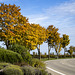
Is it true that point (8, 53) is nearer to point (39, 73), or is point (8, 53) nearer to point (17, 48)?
point (17, 48)

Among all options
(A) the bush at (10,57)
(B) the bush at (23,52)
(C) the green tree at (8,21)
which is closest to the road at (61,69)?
(B) the bush at (23,52)

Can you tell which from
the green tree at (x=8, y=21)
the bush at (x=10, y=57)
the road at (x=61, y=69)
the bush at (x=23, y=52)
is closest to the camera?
the bush at (x=10, y=57)

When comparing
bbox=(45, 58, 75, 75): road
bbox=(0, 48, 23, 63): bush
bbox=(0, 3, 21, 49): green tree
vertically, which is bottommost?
bbox=(45, 58, 75, 75): road

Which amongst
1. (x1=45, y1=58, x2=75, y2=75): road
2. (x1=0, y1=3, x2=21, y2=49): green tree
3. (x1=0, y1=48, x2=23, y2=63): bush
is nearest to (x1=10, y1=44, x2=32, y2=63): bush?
(x1=0, y1=48, x2=23, y2=63): bush

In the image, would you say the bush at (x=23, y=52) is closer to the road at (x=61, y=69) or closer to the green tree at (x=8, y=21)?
the road at (x=61, y=69)

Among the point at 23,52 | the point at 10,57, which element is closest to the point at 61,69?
the point at 23,52

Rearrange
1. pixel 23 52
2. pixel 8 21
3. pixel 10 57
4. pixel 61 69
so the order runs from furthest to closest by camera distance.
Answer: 1. pixel 8 21
2. pixel 61 69
3. pixel 23 52
4. pixel 10 57

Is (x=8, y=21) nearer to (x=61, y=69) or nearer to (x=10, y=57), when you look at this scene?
(x=61, y=69)

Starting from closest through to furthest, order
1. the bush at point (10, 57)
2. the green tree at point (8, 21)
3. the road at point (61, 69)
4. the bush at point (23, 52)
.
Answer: the bush at point (10, 57) → the bush at point (23, 52) → the road at point (61, 69) → the green tree at point (8, 21)

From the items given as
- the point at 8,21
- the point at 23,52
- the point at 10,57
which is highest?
the point at 8,21

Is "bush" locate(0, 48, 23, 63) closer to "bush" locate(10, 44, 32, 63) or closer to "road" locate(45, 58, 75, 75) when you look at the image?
"bush" locate(10, 44, 32, 63)

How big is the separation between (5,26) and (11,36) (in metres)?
A: 3.18

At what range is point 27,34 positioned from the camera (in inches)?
1458

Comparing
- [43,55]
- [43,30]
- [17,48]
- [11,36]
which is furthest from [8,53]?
[43,55]
